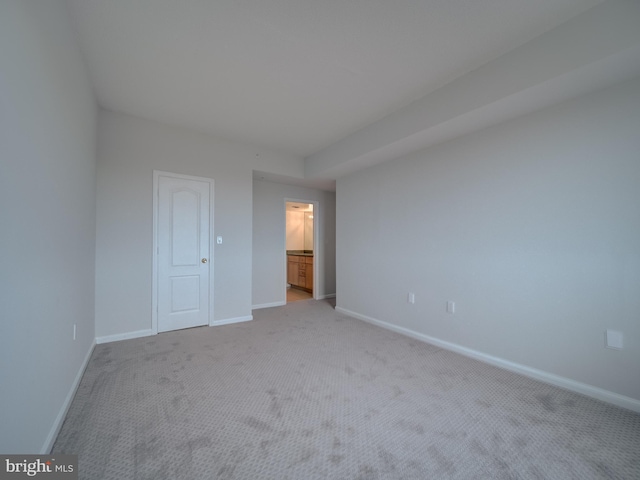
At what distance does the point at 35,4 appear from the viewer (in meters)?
1.31

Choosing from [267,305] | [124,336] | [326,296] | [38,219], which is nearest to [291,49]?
[38,219]

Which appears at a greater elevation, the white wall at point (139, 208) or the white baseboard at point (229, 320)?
the white wall at point (139, 208)

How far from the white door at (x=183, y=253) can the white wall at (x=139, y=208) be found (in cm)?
13

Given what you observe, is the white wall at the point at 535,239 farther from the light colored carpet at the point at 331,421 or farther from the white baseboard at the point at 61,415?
the white baseboard at the point at 61,415

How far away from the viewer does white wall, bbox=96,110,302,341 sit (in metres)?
3.12

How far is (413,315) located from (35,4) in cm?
402

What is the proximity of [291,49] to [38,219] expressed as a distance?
202cm

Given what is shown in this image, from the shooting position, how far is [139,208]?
10.9 feet

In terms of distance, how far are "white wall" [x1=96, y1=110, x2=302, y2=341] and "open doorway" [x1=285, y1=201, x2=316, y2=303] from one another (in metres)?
1.83

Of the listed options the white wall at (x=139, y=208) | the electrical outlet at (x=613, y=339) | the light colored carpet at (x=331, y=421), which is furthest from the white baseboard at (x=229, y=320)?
the electrical outlet at (x=613, y=339)

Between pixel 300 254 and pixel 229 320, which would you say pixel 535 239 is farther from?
pixel 300 254

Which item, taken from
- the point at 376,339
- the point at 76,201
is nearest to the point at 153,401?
the point at 76,201

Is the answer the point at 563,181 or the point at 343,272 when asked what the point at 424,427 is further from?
the point at 343,272

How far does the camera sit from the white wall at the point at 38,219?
108 centimetres
